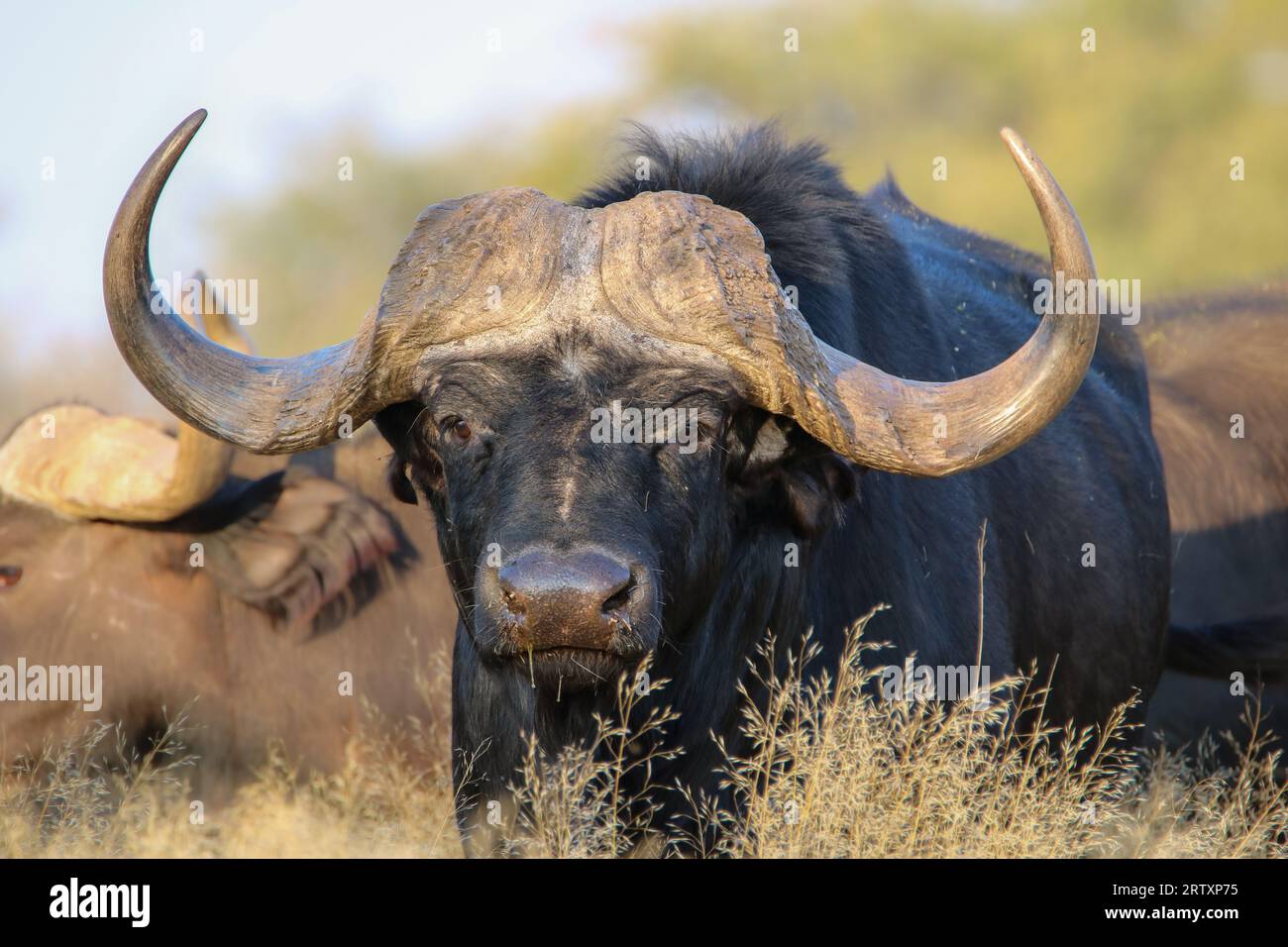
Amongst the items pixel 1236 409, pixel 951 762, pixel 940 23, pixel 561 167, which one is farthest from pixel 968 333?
pixel 940 23

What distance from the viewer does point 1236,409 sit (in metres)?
8.31

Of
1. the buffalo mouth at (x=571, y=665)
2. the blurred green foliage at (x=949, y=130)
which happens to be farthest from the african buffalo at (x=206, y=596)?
the blurred green foliage at (x=949, y=130)

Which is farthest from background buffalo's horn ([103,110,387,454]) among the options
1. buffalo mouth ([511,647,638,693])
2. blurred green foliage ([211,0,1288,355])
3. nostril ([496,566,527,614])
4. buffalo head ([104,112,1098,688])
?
blurred green foliage ([211,0,1288,355])

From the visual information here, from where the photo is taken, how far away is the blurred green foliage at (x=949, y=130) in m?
24.4

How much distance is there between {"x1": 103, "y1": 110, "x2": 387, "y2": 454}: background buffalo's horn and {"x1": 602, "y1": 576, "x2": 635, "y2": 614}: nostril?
101 cm

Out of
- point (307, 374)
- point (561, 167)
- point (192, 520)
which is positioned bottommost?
point (192, 520)

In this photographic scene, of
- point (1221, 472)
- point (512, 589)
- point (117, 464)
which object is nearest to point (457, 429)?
point (512, 589)

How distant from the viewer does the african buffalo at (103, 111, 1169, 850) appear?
4062 millimetres

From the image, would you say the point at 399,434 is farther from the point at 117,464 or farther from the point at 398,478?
the point at 117,464

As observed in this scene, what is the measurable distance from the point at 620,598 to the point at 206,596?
3374mm

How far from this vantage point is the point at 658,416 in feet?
13.8

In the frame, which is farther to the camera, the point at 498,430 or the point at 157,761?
the point at 157,761

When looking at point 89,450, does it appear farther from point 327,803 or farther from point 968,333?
point 968,333

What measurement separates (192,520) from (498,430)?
297 cm
